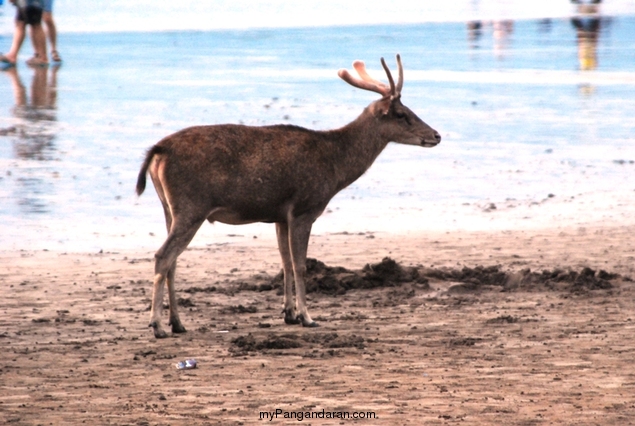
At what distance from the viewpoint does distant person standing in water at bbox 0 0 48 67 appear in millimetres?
23703

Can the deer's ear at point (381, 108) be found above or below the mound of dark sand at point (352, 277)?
above

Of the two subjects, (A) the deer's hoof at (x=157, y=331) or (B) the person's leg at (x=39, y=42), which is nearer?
(A) the deer's hoof at (x=157, y=331)

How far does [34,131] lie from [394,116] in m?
9.22

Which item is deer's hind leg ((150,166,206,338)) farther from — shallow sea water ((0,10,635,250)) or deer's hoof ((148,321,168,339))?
shallow sea water ((0,10,635,250))

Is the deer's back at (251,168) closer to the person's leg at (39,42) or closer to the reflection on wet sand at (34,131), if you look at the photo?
the reflection on wet sand at (34,131)

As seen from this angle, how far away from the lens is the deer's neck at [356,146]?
10039 millimetres

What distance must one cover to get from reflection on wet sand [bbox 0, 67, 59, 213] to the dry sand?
105 inches

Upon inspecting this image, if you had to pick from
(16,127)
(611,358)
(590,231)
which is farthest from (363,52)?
(611,358)

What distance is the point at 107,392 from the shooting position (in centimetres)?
766

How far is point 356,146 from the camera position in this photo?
10.2 metres

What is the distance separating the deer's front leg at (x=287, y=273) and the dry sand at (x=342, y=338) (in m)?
0.13

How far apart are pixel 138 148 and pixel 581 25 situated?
21843mm

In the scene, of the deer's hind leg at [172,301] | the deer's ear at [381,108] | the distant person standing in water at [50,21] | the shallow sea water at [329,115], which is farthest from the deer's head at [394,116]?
the distant person standing in water at [50,21]


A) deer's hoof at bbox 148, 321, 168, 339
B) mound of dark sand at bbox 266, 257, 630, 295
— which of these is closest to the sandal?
mound of dark sand at bbox 266, 257, 630, 295
